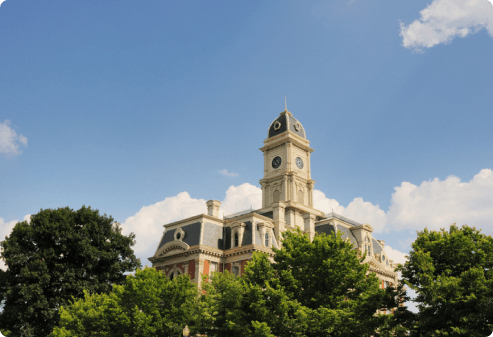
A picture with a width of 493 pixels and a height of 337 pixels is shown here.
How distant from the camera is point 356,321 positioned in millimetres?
26984

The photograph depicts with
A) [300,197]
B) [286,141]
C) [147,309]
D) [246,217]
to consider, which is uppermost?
[286,141]

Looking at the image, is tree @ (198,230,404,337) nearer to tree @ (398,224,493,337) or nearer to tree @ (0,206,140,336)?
tree @ (398,224,493,337)

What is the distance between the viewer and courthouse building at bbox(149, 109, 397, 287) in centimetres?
5044

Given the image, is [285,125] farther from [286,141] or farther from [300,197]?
[300,197]

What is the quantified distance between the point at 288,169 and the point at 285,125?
8.29m

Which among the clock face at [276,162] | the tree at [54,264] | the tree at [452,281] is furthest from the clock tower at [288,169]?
the tree at [452,281]

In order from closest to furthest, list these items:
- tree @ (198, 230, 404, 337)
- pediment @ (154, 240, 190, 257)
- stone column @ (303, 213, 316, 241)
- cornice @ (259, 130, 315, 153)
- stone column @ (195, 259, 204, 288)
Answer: tree @ (198, 230, 404, 337)
stone column @ (195, 259, 204, 288)
pediment @ (154, 240, 190, 257)
stone column @ (303, 213, 316, 241)
cornice @ (259, 130, 315, 153)

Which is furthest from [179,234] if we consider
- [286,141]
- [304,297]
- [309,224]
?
[286,141]

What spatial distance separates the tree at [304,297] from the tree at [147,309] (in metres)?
1.84

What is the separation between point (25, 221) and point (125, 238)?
9616mm

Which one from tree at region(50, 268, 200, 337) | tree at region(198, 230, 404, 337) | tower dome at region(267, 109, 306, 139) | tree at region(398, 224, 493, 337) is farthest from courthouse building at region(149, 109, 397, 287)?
tree at region(398, 224, 493, 337)

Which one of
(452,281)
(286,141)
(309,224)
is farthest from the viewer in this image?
(286,141)

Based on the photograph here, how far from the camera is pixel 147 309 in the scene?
102ft

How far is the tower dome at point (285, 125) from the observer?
7388 cm
